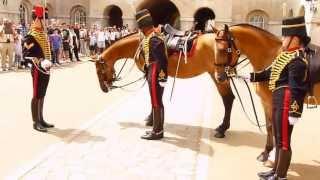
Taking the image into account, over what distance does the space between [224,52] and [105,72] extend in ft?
9.21

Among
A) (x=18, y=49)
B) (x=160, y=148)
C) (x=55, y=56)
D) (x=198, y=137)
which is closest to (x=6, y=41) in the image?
(x=18, y=49)

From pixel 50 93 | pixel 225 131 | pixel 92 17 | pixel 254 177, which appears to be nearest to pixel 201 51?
pixel 225 131

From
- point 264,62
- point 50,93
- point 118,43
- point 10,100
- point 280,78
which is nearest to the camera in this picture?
point 280,78

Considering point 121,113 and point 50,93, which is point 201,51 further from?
point 50,93

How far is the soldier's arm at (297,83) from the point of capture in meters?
5.41

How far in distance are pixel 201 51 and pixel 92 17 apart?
30035 millimetres

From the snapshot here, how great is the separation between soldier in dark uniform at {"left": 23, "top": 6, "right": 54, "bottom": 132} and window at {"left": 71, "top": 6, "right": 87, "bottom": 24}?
30044 millimetres

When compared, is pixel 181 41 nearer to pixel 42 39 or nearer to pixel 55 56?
pixel 42 39

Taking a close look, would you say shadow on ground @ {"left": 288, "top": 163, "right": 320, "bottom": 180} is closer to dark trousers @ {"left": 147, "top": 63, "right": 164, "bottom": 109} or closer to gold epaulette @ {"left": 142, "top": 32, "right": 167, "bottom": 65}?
dark trousers @ {"left": 147, "top": 63, "right": 164, "bottom": 109}

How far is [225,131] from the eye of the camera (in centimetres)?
875

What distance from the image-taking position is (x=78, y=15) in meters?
38.4

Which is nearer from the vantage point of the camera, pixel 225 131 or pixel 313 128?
pixel 225 131

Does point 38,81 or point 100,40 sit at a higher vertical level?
point 100,40

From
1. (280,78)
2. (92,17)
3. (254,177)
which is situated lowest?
(254,177)
